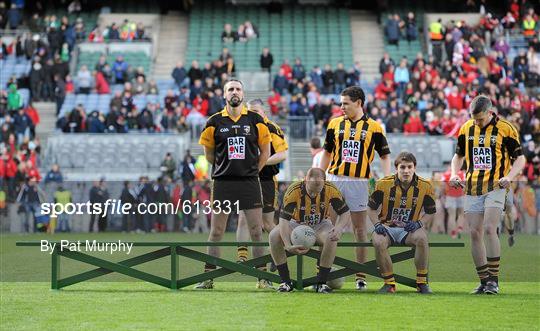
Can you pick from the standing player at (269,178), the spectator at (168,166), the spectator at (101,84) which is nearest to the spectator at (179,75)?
the spectator at (101,84)

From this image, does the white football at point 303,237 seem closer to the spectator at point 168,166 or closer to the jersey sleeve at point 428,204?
the jersey sleeve at point 428,204

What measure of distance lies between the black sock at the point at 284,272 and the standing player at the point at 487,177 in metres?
1.91

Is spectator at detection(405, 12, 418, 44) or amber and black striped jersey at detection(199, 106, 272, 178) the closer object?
amber and black striped jersey at detection(199, 106, 272, 178)

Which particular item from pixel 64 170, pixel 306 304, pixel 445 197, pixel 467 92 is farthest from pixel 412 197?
pixel 467 92

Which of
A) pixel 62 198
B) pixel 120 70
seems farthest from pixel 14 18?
pixel 62 198

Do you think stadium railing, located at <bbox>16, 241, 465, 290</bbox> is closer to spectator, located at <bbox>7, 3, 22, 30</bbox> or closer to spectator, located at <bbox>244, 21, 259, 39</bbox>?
spectator, located at <bbox>244, 21, 259, 39</bbox>

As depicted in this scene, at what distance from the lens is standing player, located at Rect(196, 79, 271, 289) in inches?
481

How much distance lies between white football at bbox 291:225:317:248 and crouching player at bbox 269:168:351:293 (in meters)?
0.05

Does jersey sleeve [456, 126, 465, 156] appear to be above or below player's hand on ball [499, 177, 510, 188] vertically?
above

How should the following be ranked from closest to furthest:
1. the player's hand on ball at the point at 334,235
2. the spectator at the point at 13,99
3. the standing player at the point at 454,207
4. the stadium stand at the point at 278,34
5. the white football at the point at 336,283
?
1. the player's hand on ball at the point at 334,235
2. the white football at the point at 336,283
3. the standing player at the point at 454,207
4. the spectator at the point at 13,99
5. the stadium stand at the point at 278,34

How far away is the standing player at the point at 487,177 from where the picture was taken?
11.9m

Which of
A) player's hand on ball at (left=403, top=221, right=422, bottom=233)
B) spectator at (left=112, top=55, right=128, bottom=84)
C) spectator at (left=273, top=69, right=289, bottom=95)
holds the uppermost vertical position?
spectator at (left=112, top=55, right=128, bottom=84)

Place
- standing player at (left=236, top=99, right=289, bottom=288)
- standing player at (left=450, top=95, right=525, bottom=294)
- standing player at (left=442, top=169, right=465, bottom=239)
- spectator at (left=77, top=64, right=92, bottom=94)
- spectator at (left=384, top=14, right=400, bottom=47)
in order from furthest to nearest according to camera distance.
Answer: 1. spectator at (left=384, top=14, right=400, bottom=47)
2. spectator at (left=77, top=64, right=92, bottom=94)
3. standing player at (left=442, top=169, right=465, bottom=239)
4. standing player at (left=236, top=99, right=289, bottom=288)
5. standing player at (left=450, top=95, right=525, bottom=294)

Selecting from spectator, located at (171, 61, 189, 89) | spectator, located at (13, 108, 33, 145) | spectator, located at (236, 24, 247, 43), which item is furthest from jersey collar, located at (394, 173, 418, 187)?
spectator, located at (236, 24, 247, 43)
